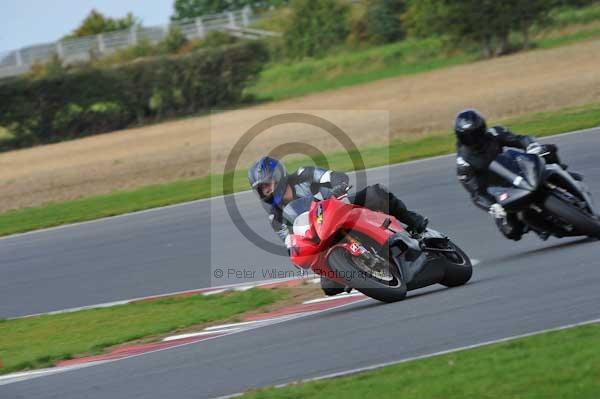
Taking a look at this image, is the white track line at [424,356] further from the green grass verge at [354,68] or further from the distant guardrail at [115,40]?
the distant guardrail at [115,40]

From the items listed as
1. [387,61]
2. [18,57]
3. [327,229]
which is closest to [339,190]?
[327,229]

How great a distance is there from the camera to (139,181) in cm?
2486

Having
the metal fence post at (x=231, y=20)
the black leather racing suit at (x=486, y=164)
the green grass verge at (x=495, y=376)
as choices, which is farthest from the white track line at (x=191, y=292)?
the metal fence post at (x=231, y=20)

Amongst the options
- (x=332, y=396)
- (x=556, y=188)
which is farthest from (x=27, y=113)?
(x=332, y=396)

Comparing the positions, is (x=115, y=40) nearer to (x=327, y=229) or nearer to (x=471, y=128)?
(x=471, y=128)

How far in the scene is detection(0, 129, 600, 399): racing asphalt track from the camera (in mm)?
7793

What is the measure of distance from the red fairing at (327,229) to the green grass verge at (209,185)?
35.8ft

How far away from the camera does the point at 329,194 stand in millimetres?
9570

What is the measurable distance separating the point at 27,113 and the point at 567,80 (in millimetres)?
19422

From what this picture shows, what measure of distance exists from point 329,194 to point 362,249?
649 mm

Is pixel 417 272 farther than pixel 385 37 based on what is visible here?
No

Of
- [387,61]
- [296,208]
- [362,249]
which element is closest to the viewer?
[362,249]

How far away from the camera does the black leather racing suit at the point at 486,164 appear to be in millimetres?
11156

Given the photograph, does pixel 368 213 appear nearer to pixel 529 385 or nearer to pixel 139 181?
pixel 529 385
